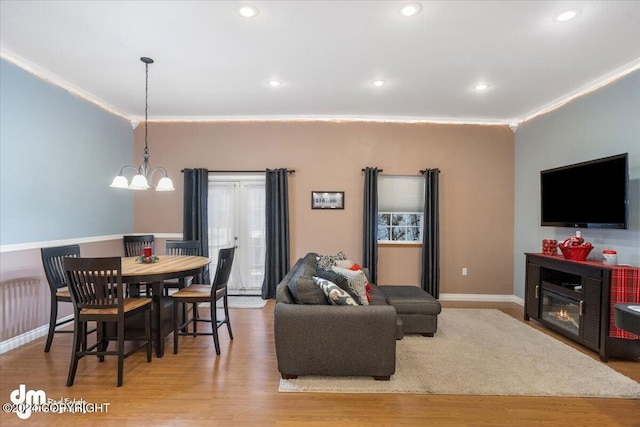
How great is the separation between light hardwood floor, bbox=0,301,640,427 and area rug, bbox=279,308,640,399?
0.09 metres

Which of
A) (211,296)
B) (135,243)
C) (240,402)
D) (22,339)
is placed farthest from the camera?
(135,243)

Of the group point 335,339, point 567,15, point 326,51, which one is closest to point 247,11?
point 326,51

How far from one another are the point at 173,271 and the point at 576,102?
5.32 meters

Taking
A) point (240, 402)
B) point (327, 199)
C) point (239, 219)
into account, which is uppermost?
point (327, 199)

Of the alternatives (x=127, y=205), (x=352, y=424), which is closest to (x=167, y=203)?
(x=127, y=205)

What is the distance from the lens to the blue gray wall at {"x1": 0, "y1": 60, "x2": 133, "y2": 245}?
10.8 ft

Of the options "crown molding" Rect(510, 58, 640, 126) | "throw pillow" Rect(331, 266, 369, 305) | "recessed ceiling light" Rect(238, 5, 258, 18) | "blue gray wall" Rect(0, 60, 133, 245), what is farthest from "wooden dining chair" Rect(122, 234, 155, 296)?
"crown molding" Rect(510, 58, 640, 126)

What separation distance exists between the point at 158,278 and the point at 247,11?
2.49m

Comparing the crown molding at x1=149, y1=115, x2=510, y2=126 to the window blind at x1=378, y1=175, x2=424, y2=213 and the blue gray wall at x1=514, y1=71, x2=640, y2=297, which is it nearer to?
Answer: the blue gray wall at x1=514, y1=71, x2=640, y2=297

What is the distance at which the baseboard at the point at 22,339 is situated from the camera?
3.19 metres

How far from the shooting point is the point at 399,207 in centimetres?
532

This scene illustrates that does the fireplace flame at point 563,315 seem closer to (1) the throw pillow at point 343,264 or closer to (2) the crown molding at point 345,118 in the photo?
(1) the throw pillow at point 343,264

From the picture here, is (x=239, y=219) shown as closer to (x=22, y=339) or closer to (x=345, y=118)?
(x=345, y=118)

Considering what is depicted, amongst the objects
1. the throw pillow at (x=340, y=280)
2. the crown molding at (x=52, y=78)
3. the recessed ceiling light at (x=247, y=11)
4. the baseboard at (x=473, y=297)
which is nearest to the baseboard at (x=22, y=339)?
the crown molding at (x=52, y=78)
